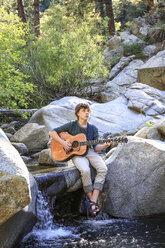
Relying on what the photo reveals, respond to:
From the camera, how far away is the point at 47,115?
9250 millimetres

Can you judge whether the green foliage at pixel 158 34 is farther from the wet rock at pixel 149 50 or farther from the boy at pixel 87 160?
the boy at pixel 87 160

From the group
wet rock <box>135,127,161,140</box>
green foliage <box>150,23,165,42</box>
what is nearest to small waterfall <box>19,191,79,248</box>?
wet rock <box>135,127,161,140</box>

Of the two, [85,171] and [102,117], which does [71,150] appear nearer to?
[85,171]

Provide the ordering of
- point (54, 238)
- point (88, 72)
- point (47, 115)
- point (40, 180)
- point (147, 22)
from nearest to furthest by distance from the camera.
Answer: point (54, 238), point (40, 180), point (47, 115), point (88, 72), point (147, 22)

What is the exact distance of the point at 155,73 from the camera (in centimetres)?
1195

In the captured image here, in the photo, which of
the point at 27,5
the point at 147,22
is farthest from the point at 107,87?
the point at 27,5

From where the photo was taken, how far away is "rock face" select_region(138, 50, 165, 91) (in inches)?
466

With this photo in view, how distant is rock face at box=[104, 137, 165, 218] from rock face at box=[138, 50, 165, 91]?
24.5 feet

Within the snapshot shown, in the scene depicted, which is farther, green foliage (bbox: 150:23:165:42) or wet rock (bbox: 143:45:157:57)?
green foliage (bbox: 150:23:165:42)

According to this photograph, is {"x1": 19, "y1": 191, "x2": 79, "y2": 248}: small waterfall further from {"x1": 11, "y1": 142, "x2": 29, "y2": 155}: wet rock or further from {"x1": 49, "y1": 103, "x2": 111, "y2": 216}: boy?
{"x1": 11, "y1": 142, "x2": 29, "y2": 155}: wet rock

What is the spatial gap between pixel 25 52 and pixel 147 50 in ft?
23.5

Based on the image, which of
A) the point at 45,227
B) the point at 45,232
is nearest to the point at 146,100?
the point at 45,227

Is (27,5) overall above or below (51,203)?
above

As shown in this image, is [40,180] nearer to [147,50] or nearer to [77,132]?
[77,132]
